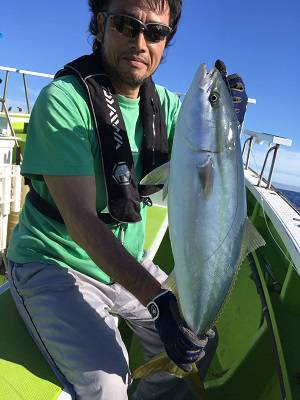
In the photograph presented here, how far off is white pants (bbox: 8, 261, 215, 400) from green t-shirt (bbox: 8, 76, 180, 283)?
85mm

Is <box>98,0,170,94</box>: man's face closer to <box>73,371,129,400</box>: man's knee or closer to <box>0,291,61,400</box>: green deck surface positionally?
<box>0,291,61,400</box>: green deck surface

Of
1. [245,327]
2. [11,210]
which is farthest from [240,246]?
[11,210]

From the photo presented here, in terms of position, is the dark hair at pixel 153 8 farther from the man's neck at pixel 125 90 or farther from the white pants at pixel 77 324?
the white pants at pixel 77 324

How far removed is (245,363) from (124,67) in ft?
7.37

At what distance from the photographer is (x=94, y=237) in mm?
1957

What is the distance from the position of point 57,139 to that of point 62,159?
0.11 metres

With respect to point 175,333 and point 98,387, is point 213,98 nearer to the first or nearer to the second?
point 175,333

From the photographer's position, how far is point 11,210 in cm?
499

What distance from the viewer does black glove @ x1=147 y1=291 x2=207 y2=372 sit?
1.75 meters

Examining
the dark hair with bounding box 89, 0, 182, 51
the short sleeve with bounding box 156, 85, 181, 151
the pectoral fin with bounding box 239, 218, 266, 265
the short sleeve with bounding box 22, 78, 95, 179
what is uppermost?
the dark hair with bounding box 89, 0, 182, 51

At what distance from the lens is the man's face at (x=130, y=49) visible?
2387 millimetres

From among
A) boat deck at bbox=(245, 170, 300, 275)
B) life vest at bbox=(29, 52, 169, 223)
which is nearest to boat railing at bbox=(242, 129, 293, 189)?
boat deck at bbox=(245, 170, 300, 275)

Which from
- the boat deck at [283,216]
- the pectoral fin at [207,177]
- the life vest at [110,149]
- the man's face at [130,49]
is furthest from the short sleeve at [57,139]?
the boat deck at [283,216]

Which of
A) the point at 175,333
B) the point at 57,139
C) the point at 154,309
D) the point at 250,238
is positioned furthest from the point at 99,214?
the point at 250,238
